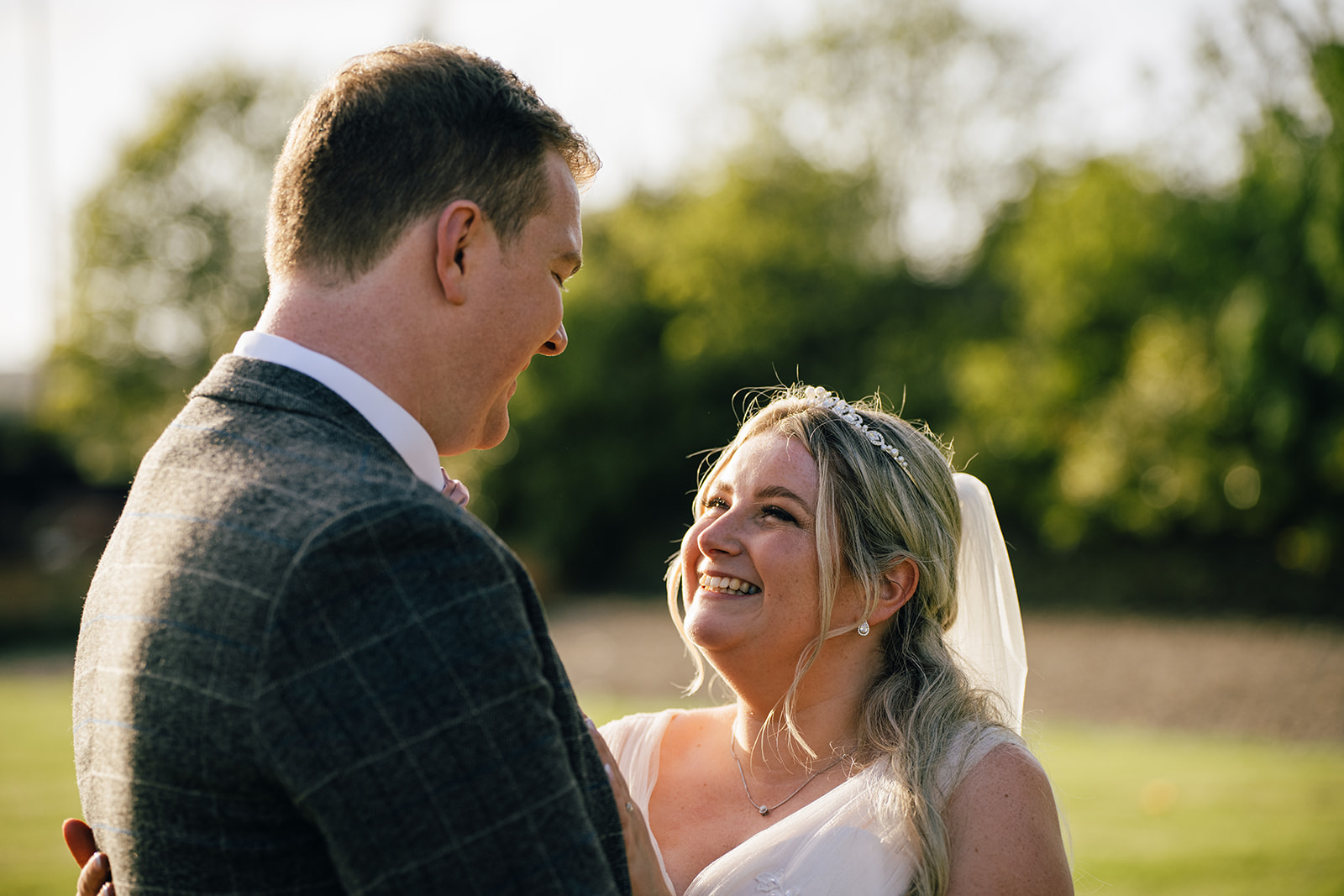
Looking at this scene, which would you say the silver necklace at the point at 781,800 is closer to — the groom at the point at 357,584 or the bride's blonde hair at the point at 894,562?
the bride's blonde hair at the point at 894,562

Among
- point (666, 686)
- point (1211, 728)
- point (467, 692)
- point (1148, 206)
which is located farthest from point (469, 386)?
point (1148, 206)

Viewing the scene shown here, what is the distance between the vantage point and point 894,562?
128 inches

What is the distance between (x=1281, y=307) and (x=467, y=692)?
19.5 m

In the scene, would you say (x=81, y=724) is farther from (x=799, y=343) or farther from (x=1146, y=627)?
(x=799, y=343)

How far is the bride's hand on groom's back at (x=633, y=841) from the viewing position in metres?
1.84

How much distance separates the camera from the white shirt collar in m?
1.64

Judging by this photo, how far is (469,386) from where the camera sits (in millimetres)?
1809

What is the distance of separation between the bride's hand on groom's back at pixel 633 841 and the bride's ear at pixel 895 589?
4.54 feet

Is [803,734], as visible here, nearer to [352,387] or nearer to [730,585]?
[730,585]

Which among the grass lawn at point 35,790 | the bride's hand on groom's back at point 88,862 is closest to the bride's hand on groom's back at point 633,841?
Answer: the bride's hand on groom's back at point 88,862

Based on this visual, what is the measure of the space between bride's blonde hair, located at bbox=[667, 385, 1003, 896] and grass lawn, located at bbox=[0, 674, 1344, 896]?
103 inches

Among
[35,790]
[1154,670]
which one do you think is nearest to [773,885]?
[35,790]

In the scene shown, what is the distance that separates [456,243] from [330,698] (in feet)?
2.37

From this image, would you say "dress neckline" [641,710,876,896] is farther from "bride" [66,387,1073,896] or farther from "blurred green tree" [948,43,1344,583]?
"blurred green tree" [948,43,1344,583]
